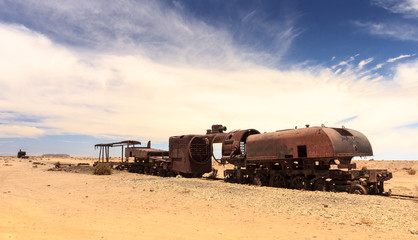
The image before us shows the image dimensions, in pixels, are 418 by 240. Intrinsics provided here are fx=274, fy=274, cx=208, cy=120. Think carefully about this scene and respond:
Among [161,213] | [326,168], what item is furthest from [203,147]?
[161,213]

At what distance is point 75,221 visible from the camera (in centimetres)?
743

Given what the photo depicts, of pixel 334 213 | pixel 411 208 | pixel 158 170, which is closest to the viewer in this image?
pixel 334 213

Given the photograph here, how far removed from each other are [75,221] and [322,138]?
10977 millimetres

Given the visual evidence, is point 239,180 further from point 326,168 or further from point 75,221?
point 75,221

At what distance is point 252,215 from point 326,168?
7.33m

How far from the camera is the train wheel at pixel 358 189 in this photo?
12016 millimetres

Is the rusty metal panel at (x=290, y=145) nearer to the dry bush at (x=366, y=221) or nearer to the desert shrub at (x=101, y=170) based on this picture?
the dry bush at (x=366, y=221)

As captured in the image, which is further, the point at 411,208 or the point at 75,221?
the point at 411,208

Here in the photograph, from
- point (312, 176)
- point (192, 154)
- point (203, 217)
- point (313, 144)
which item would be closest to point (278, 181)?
point (312, 176)

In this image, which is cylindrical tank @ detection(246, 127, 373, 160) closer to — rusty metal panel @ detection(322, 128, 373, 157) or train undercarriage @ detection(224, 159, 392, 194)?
rusty metal panel @ detection(322, 128, 373, 157)

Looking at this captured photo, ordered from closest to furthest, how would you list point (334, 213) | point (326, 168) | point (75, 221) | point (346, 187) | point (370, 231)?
point (370, 231)
point (75, 221)
point (334, 213)
point (346, 187)
point (326, 168)

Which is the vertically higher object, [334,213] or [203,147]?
[203,147]

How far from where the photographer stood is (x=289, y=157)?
48.5 feet

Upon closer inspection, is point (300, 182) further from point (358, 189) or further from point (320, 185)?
point (358, 189)
